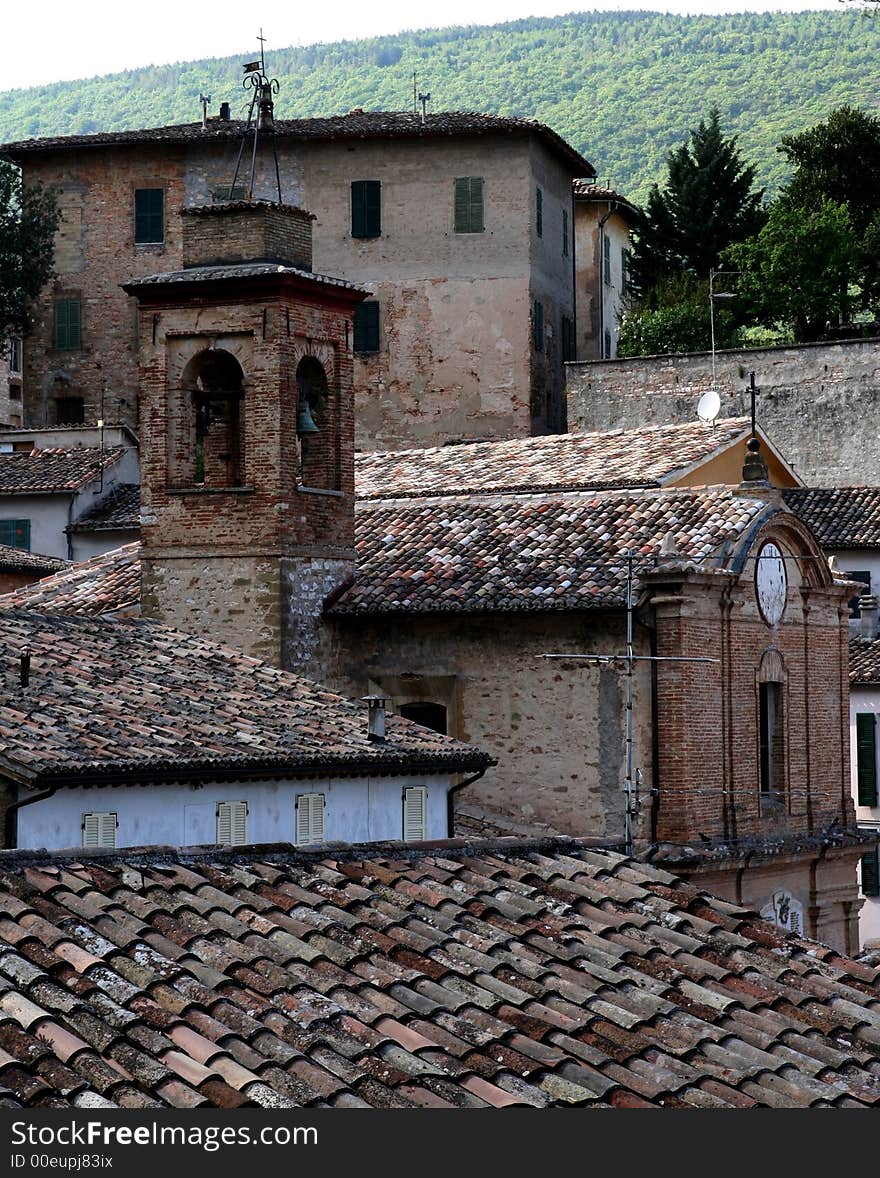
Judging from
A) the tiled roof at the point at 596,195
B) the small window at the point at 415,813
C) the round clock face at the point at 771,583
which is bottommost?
the small window at the point at 415,813

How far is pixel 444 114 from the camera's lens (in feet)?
155

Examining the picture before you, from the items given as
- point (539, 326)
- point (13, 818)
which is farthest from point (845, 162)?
point (13, 818)

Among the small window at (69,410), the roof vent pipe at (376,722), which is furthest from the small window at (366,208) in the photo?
the roof vent pipe at (376,722)

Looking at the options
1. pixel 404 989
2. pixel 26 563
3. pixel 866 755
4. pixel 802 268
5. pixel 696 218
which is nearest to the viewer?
pixel 404 989

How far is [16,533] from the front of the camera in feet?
133

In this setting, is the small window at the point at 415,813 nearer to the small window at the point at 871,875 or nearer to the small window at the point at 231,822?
the small window at the point at 231,822

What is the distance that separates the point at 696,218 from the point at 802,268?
8354mm

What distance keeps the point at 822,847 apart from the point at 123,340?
85.3 ft

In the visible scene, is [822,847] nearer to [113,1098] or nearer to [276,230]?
[276,230]


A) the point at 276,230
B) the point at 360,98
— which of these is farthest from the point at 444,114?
the point at 360,98

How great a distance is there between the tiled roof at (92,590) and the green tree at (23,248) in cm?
1896

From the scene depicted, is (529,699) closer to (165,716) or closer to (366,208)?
(165,716)

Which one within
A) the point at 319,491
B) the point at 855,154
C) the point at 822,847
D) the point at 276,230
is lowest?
the point at 822,847

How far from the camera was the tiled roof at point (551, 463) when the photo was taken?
28.2 meters
